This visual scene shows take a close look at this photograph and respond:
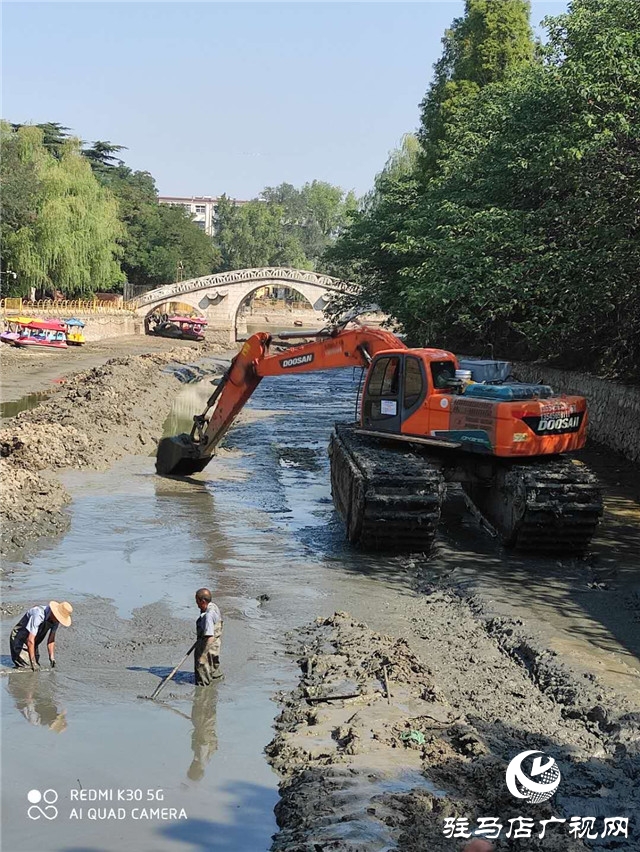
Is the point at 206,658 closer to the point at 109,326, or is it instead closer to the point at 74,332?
the point at 74,332

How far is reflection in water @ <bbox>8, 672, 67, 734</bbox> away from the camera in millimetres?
9930

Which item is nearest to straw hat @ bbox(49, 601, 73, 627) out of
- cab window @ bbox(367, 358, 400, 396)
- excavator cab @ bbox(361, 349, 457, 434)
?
excavator cab @ bbox(361, 349, 457, 434)

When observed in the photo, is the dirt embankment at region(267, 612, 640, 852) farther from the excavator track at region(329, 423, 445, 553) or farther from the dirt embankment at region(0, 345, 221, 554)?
the dirt embankment at region(0, 345, 221, 554)

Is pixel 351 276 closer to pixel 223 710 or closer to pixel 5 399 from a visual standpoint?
pixel 5 399

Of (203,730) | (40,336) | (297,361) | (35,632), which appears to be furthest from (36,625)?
(40,336)

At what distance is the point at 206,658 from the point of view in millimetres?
10945

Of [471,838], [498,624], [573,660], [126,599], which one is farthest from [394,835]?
[126,599]

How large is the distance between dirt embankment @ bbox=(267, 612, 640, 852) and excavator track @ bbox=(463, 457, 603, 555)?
326 cm

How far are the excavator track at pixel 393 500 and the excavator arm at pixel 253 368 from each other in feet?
8.12

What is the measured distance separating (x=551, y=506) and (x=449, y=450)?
224 centimetres

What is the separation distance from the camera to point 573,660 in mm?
11594

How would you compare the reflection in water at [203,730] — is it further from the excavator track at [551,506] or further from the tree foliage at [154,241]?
the tree foliage at [154,241]

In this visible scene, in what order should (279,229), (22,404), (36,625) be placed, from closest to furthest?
(36,625), (22,404), (279,229)

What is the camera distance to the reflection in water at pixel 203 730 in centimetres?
925
